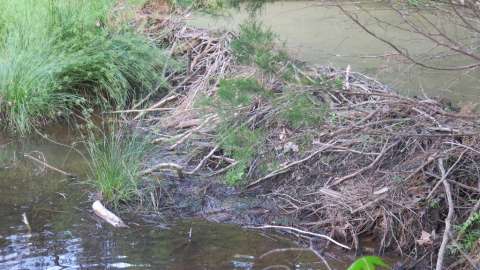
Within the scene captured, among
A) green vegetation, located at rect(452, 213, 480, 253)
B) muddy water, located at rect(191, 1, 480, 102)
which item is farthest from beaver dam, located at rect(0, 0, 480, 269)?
muddy water, located at rect(191, 1, 480, 102)

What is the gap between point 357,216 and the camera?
4.11 m

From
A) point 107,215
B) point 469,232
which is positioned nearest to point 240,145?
point 107,215

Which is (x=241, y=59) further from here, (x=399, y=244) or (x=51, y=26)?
(x=51, y=26)

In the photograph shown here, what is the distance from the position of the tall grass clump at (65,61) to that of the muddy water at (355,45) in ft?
3.77

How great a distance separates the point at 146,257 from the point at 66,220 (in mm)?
777

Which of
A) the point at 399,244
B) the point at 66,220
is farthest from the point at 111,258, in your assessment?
the point at 399,244

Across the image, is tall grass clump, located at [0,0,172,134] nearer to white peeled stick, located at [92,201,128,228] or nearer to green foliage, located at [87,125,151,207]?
green foliage, located at [87,125,151,207]

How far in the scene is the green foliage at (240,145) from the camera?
14.4 feet

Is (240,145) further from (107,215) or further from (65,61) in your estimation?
(65,61)

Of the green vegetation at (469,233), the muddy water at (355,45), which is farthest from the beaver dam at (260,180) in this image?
the muddy water at (355,45)

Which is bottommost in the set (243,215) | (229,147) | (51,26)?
(243,215)

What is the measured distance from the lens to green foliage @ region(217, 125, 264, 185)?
14.4 ft

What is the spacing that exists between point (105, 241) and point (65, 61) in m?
2.47

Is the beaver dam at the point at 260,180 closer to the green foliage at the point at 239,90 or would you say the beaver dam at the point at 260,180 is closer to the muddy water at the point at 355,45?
the green foliage at the point at 239,90
